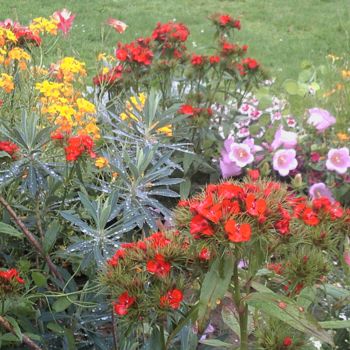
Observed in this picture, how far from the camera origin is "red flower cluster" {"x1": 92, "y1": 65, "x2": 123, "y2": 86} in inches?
116

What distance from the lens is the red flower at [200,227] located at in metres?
1.22

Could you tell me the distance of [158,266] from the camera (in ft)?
4.47

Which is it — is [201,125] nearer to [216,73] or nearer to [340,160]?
[216,73]

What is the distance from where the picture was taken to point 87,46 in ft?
22.8

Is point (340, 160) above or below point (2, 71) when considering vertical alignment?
below

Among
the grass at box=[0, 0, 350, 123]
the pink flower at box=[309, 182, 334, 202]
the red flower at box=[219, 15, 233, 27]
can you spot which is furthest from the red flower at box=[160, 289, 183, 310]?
the grass at box=[0, 0, 350, 123]

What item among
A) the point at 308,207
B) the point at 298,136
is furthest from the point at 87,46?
the point at 308,207

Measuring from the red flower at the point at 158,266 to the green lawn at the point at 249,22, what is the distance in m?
5.09

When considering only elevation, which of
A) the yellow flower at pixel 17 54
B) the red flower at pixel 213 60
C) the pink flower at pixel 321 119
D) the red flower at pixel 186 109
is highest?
the yellow flower at pixel 17 54

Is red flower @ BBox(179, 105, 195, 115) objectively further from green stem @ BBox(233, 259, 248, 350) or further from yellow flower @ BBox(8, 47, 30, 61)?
green stem @ BBox(233, 259, 248, 350)

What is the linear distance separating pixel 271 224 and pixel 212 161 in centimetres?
202

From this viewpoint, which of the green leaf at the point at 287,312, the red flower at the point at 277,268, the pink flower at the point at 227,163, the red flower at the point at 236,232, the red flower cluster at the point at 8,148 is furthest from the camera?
the pink flower at the point at 227,163

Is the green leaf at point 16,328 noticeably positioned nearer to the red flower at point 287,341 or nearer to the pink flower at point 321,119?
the red flower at point 287,341

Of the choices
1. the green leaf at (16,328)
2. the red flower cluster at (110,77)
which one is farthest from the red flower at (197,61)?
the green leaf at (16,328)
